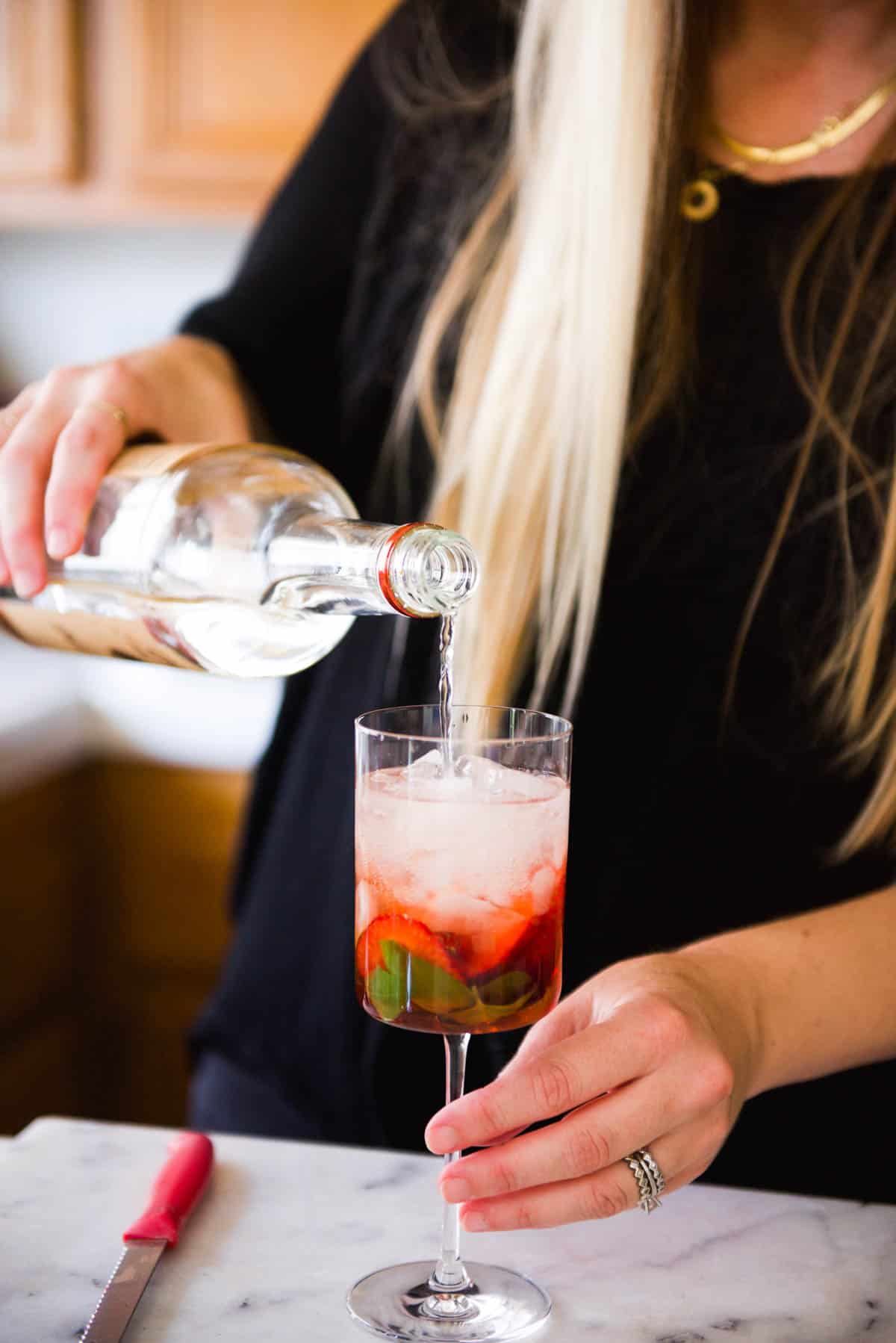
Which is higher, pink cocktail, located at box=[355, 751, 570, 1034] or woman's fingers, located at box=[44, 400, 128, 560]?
woman's fingers, located at box=[44, 400, 128, 560]

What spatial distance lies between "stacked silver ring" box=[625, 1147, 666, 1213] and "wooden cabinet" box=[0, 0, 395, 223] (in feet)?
6.40

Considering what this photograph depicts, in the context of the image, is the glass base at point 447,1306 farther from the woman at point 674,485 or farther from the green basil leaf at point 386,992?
the woman at point 674,485

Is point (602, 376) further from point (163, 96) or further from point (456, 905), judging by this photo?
point (163, 96)

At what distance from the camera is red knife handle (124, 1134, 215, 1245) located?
2.59ft

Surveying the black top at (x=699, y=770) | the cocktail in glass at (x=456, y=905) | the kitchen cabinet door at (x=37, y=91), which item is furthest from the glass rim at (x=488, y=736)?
the kitchen cabinet door at (x=37, y=91)

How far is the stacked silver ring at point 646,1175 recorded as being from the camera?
0.75m

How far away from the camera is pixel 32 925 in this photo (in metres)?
2.38

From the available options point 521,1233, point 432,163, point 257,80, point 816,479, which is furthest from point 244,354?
point 257,80

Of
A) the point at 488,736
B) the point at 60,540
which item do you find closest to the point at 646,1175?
the point at 488,736

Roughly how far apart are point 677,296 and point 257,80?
4.79 feet

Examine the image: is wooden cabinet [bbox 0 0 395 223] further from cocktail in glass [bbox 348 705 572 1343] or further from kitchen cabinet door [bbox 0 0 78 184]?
cocktail in glass [bbox 348 705 572 1343]

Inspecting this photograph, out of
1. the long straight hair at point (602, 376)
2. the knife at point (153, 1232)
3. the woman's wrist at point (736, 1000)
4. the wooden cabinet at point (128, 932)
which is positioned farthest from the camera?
the wooden cabinet at point (128, 932)

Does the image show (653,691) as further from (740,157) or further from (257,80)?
(257,80)

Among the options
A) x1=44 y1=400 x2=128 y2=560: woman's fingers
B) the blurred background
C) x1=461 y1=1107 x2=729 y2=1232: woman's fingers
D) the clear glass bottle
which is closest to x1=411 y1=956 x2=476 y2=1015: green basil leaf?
x1=461 y1=1107 x2=729 y2=1232: woman's fingers
